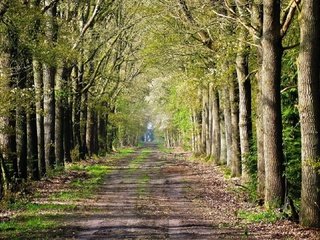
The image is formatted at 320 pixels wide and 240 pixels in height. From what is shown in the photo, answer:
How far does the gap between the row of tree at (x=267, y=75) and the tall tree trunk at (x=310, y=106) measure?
0.07ft

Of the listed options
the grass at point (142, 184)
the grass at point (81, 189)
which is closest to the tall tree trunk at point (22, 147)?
the grass at point (81, 189)

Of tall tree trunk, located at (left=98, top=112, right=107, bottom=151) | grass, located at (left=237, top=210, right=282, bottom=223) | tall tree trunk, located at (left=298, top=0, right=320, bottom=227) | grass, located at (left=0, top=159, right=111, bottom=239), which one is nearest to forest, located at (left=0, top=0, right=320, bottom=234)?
tall tree trunk, located at (left=298, top=0, right=320, bottom=227)

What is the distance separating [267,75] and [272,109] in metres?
0.98

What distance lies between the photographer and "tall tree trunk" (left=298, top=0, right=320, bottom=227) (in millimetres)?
12883

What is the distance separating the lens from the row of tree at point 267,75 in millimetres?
13023

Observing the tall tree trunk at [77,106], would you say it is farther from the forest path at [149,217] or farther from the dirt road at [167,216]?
the forest path at [149,217]

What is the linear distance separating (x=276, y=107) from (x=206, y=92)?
2862cm

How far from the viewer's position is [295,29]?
64.6 feet

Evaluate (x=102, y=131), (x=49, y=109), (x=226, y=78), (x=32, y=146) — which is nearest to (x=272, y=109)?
(x=226, y=78)

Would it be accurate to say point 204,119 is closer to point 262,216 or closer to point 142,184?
point 142,184

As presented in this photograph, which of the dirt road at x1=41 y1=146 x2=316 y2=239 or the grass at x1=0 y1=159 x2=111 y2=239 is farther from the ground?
the grass at x1=0 y1=159 x2=111 y2=239

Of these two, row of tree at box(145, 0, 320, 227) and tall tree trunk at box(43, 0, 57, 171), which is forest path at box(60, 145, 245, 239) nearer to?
row of tree at box(145, 0, 320, 227)

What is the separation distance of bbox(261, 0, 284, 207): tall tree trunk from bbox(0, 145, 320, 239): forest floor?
794mm

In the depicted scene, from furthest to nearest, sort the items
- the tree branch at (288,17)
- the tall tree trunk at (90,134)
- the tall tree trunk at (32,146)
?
the tall tree trunk at (90,134) < the tall tree trunk at (32,146) < the tree branch at (288,17)
